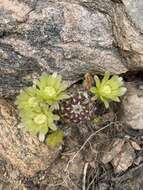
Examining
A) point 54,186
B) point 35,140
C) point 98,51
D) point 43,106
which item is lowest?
point 54,186

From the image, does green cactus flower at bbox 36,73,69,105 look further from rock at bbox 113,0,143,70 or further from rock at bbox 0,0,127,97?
rock at bbox 113,0,143,70

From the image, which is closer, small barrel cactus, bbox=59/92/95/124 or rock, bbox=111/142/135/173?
small barrel cactus, bbox=59/92/95/124

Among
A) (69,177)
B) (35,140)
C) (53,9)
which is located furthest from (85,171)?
(53,9)

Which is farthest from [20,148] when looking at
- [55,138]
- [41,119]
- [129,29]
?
[129,29]

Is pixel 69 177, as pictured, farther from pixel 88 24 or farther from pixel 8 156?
pixel 88 24

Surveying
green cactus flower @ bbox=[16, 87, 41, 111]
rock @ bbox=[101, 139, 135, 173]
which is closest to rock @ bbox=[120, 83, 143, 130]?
rock @ bbox=[101, 139, 135, 173]

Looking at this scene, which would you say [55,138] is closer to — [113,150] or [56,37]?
[113,150]
